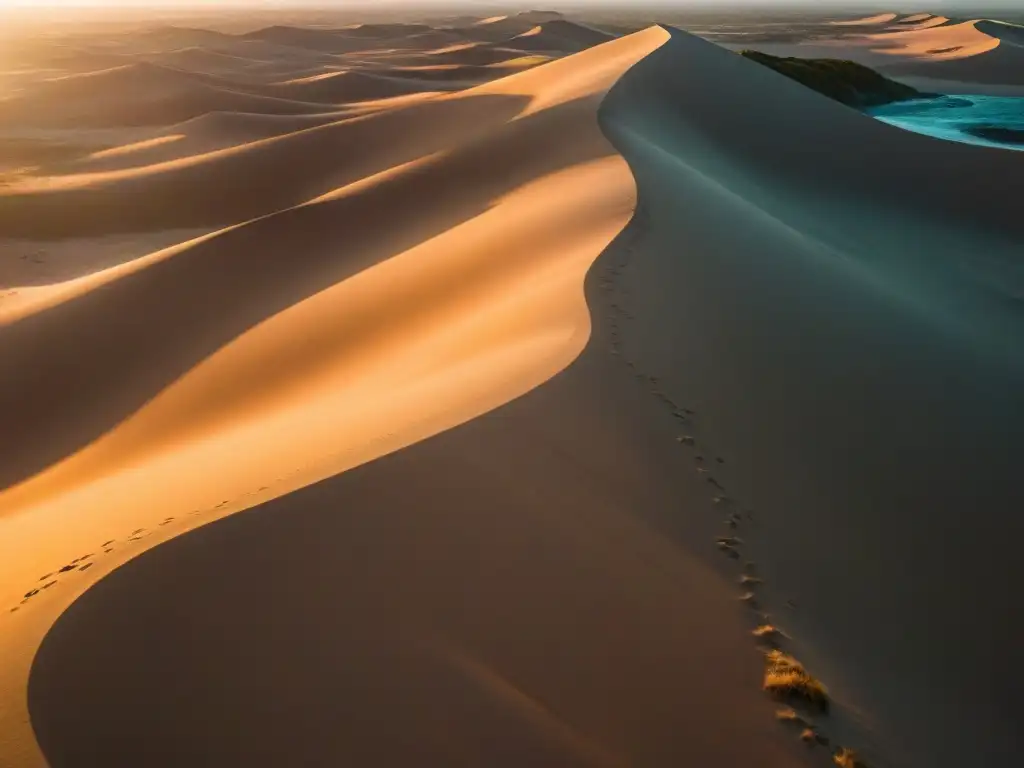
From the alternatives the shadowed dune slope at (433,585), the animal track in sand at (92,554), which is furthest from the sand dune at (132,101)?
the animal track in sand at (92,554)

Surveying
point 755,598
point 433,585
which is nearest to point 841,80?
point 755,598

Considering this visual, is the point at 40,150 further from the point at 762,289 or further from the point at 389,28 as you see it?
the point at 389,28

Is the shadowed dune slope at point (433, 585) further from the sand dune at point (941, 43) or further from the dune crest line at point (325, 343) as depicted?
the sand dune at point (941, 43)

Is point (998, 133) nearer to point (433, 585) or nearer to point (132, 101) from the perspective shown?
point (433, 585)

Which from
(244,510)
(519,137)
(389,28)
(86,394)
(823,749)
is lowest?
(86,394)

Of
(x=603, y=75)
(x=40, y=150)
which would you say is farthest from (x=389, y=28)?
(x=603, y=75)

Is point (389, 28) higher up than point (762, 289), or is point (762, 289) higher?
point (389, 28)
